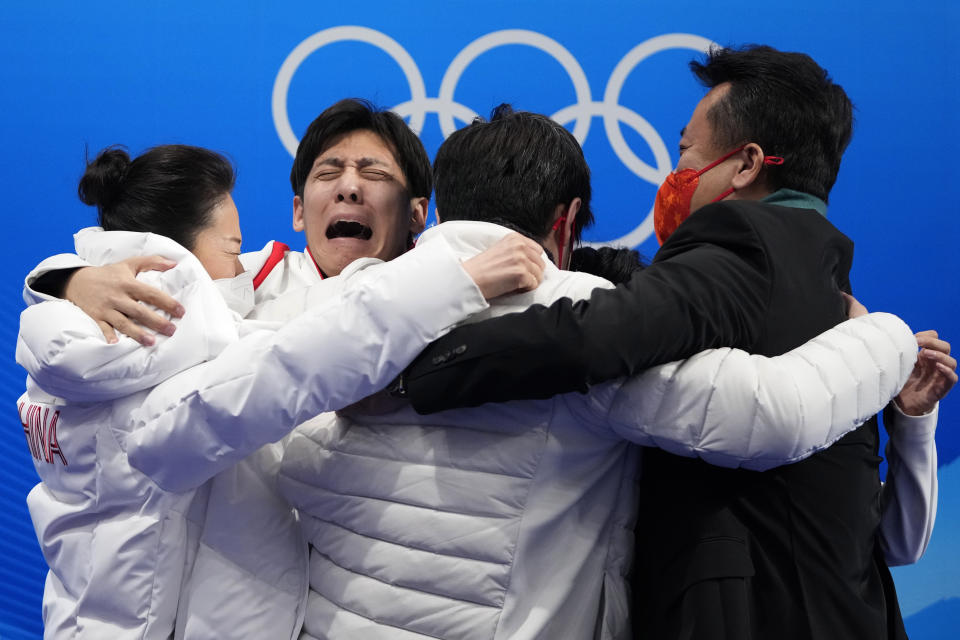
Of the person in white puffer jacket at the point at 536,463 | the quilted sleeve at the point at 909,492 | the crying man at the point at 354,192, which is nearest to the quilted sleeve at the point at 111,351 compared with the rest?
the person in white puffer jacket at the point at 536,463

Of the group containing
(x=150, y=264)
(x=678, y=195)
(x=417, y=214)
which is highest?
(x=417, y=214)

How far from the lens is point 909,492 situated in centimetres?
130

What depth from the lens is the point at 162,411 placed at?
1.11m

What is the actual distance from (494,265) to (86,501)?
26.8 inches

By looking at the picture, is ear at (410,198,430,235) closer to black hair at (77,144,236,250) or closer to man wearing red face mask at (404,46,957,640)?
black hair at (77,144,236,250)

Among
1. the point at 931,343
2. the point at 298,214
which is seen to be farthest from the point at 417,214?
the point at 931,343

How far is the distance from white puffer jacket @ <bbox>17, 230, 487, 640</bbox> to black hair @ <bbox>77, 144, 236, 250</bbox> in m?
0.15

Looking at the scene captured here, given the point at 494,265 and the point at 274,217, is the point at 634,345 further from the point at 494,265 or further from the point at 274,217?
the point at 274,217

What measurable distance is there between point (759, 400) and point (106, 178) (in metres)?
1.15

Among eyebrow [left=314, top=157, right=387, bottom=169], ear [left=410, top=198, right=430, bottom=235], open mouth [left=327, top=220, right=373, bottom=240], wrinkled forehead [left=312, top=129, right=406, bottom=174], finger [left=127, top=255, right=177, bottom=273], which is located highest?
wrinkled forehead [left=312, top=129, right=406, bottom=174]

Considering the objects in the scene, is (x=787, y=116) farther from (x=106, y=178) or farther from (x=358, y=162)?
(x=106, y=178)

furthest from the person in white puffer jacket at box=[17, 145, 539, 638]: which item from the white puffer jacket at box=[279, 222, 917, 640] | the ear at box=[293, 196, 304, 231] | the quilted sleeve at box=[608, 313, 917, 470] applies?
the ear at box=[293, 196, 304, 231]

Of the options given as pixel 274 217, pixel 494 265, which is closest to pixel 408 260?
pixel 494 265

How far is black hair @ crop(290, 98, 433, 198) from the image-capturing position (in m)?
1.85
